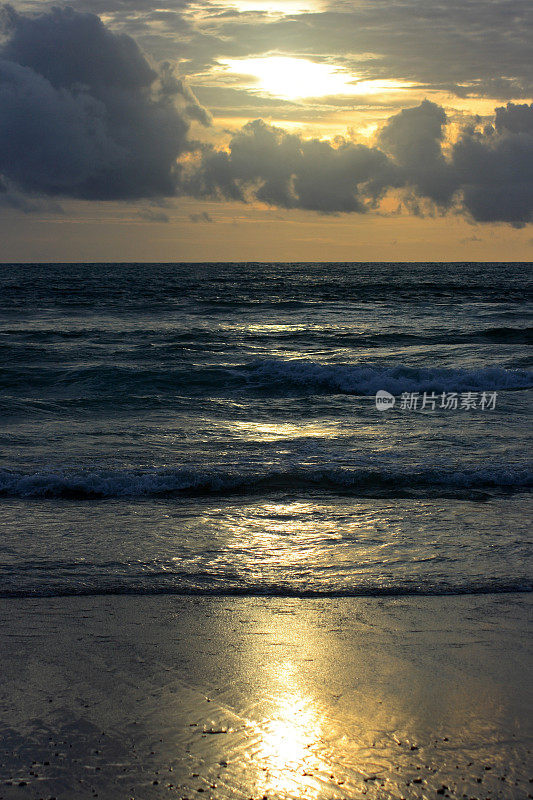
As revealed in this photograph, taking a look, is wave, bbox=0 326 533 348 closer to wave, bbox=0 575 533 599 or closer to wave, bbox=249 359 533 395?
wave, bbox=249 359 533 395

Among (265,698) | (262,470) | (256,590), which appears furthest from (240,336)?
(265,698)

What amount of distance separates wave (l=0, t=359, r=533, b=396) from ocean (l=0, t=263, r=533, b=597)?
0.07 m

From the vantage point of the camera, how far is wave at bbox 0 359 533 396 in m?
15.6

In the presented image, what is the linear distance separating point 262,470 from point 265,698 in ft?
16.5

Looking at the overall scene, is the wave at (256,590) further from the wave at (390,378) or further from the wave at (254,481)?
the wave at (390,378)

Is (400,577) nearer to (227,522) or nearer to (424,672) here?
(424,672)

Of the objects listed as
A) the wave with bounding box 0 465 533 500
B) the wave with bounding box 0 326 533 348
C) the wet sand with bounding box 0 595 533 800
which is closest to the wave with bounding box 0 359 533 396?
the wave with bounding box 0 326 533 348

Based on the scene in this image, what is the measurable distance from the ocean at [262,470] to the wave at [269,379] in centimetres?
7

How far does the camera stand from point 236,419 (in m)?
12.3

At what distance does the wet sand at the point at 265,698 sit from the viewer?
291cm

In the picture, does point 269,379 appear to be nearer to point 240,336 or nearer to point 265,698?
point 240,336

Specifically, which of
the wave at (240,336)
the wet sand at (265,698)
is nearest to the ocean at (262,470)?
the wet sand at (265,698)

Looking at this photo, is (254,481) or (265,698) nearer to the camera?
(265,698)

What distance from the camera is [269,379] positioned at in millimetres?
16859
